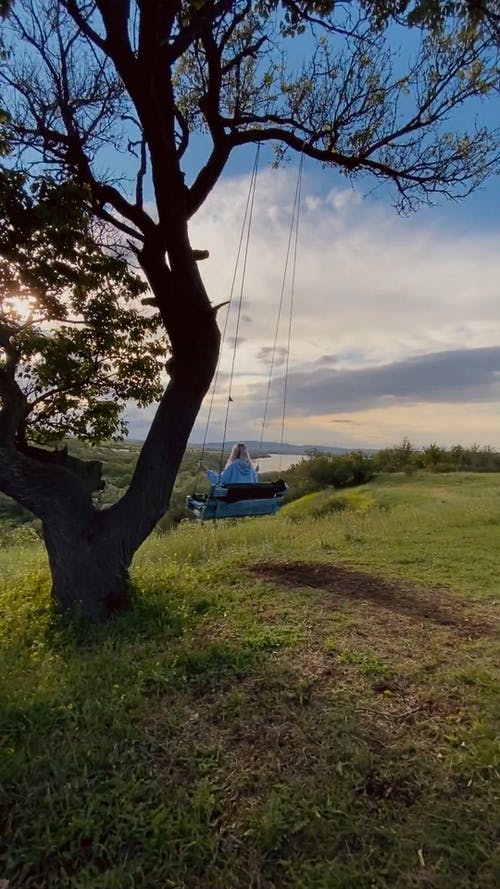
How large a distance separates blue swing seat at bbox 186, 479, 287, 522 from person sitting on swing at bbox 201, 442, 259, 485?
0.82 metres

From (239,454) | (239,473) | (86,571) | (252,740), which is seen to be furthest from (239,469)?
(252,740)

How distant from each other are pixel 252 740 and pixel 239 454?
631cm

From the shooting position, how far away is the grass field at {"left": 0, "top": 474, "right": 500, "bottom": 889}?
5.70 feet

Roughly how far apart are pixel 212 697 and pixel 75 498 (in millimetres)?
1990

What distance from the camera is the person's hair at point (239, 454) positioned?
27.6 ft

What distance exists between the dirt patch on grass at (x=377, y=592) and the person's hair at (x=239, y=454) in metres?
3.30

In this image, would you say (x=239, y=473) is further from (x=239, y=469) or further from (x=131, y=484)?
(x=131, y=484)

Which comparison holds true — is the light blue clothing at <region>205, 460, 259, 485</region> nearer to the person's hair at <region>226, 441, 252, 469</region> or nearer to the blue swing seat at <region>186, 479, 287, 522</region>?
the person's hair at <region>226, 441, 252, 469</region>

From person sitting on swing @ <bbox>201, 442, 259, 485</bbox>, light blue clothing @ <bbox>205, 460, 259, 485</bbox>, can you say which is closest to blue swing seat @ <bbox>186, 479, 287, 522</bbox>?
person sitting on swing @ <bbox>201, 442, 259, 485</bbox>

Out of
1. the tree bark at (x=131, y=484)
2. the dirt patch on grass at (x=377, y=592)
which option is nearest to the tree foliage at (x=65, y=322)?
the tree bark at (x=131, y=484)

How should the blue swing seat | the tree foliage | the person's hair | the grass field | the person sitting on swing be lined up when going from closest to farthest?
the grass field, the tree foliage, the blue swing seat, the person sitting on swing, the person's hair

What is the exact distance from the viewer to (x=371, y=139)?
4.79 m

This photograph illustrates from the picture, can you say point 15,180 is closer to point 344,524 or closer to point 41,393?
point 41,393

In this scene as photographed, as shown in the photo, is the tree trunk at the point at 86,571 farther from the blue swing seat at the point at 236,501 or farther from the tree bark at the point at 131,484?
the blue swing seat at the point at 236,501
